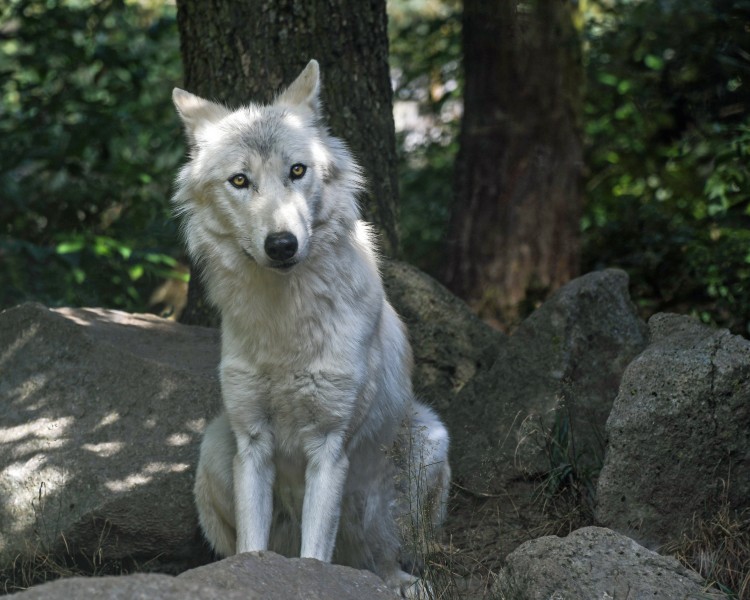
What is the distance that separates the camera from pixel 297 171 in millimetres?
4086

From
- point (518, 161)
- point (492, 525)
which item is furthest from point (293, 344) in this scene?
point (518, 161)

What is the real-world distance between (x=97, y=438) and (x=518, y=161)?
4.48 metres

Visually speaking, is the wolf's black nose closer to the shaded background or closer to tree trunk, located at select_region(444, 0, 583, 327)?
the shaded background

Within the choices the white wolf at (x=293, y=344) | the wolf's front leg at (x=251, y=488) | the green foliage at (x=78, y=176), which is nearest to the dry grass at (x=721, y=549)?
the white wolf at (x=293, y=344)

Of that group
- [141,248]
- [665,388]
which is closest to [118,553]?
[665,388]

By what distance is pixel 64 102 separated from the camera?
27.0 ft

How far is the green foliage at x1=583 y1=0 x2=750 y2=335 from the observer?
20.3 feet

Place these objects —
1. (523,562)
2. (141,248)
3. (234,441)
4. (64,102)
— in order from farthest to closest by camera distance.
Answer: (64,102) → (141,248) → (234,441) → (523,562)

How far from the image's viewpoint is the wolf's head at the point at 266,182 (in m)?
3.87

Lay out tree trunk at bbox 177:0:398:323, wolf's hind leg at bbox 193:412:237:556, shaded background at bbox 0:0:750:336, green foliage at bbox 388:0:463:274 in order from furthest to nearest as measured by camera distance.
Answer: green foliage at bbox 388:0:463:274 < shaded background at bbox 0:0:750:336 < tree trunk at bbox 177:0:398:323 < wolf's hind leg at bbox 193:412:237:556

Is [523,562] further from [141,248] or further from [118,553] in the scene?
[141,248]

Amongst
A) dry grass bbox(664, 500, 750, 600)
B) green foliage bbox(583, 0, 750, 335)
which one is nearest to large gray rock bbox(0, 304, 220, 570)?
dry grass bbox(664, 500, 750, 600)

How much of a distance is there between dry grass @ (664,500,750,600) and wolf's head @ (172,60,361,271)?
6.62 feet

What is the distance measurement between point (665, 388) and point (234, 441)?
1.98 metres
